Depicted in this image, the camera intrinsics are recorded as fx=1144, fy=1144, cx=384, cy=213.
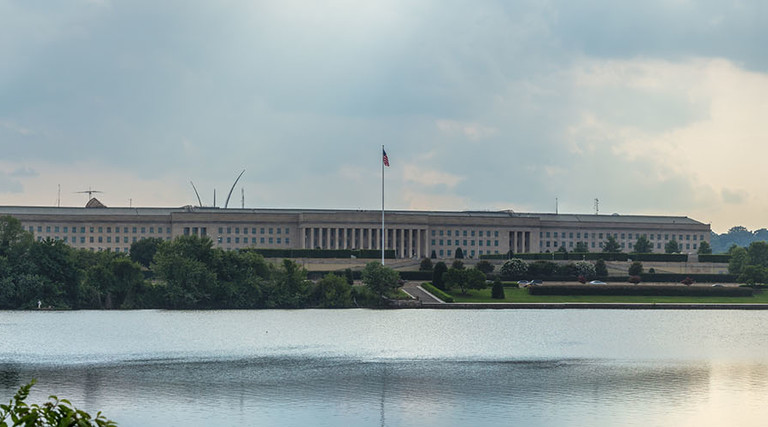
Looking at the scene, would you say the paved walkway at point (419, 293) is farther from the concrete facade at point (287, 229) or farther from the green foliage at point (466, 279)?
the concrete facade at point (287, 229)

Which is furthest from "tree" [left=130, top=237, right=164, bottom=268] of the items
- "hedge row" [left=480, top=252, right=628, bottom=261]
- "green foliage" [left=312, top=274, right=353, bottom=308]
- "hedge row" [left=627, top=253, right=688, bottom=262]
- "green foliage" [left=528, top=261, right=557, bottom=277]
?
"hedge row" [left=627, top=253, right=688, bottom=262]

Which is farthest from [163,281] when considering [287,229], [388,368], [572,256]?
[287,229]

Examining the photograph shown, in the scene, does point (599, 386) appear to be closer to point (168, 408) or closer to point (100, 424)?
point (168, 408)

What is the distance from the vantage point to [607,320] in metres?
95.9

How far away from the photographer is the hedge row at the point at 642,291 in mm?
118125

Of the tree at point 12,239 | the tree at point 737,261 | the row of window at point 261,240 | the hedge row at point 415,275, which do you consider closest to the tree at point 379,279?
the hedge row at point 415,275

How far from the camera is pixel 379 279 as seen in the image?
108500 millimetres

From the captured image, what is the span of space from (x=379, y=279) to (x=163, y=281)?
2013 cm

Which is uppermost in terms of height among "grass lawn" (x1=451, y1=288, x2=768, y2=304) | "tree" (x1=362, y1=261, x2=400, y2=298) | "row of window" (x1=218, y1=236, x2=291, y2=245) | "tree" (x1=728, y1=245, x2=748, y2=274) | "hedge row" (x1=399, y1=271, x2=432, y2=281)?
"row of window" (x1=218, y1=236, x2=291, y2=245)

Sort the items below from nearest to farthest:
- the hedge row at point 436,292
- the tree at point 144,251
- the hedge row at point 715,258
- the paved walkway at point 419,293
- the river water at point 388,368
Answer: the river water at point 388,368
the hedge row at point 436,292
the paved walkway at point 419,293
the tree at point 144,251
the hedge row at point 715,258

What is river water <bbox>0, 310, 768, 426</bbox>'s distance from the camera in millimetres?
43094

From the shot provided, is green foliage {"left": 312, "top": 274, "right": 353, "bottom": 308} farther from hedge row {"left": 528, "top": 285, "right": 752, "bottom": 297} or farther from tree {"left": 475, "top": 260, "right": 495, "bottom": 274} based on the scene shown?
tree {"left": 475, "top": 260, "right": 495, "bottom": 274}

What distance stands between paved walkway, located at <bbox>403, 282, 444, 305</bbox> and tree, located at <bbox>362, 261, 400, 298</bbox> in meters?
3.80

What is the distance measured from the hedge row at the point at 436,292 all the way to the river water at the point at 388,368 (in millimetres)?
13631
